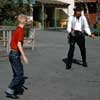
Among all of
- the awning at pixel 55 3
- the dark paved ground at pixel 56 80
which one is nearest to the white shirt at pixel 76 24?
the dark paved ground at pixel 56 80

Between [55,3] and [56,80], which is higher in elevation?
[55,3]

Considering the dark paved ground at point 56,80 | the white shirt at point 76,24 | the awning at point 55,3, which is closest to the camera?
the dark paved ground at point 56,80

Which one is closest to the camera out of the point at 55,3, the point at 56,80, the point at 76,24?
the point at 56,80

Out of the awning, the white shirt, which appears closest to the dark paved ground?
the white shirt

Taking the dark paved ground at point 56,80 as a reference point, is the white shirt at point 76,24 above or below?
above

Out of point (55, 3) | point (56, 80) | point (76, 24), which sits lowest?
point (56, 80)

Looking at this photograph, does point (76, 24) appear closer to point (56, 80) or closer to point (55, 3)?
point (56, 80)

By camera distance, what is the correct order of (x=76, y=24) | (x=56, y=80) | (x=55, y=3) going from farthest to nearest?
1. (x=55, y=3)
2. (x=76, y=24)
3. (x=56, y=80)

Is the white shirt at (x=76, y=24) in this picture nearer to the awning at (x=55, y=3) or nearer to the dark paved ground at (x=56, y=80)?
the dark paved ground at (x=56, y=80)

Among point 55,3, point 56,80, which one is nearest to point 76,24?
point 56,80

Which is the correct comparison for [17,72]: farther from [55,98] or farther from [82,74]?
[82,74]

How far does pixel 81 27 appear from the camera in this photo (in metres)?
15.4

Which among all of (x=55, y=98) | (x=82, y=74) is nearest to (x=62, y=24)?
(x=82, y=74)

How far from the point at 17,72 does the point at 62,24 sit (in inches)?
1971
